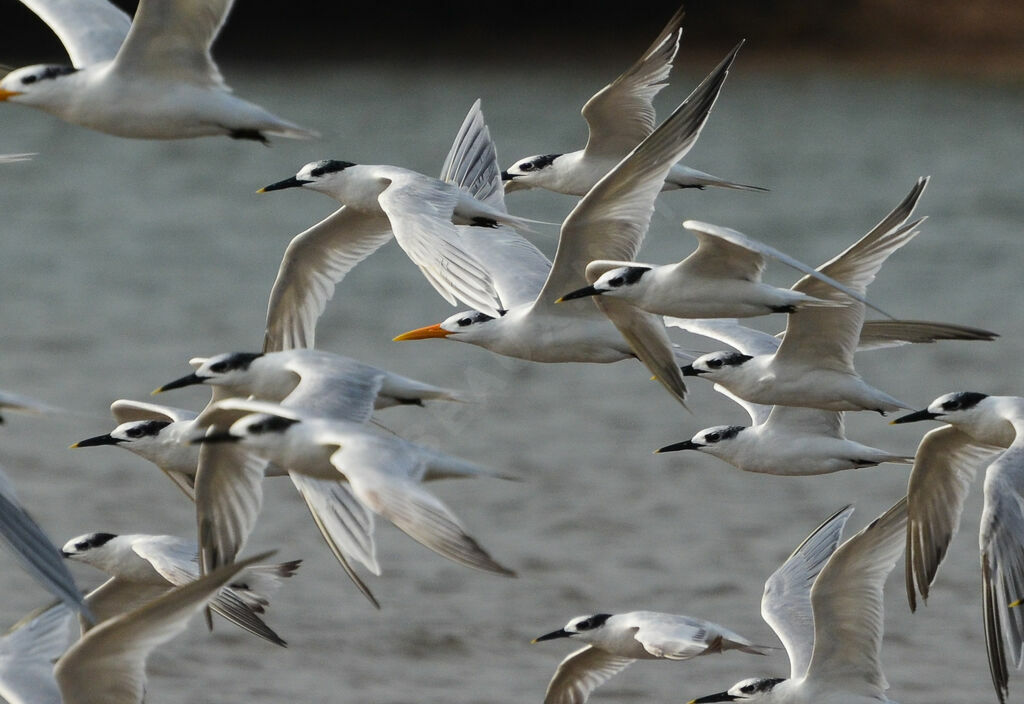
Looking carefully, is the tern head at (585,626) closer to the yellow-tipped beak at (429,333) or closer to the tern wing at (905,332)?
the yellow-tipped beak at (429,333)

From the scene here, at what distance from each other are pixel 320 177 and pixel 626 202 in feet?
4.40

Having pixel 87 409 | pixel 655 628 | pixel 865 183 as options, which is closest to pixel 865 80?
pixel 865 183

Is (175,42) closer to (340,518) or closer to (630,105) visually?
(340,518)

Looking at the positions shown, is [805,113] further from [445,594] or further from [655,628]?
[655,628]

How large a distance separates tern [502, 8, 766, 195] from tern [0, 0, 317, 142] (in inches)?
73.3

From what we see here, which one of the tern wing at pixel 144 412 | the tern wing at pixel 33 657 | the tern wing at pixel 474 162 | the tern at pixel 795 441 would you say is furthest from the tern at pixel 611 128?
the tern wing at pixel 33 657

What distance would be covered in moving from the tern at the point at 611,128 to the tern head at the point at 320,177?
89 centimetres

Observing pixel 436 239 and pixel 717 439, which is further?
pixel 717 439

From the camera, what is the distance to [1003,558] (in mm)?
6770

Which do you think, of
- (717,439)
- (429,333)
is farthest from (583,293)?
(717,439)

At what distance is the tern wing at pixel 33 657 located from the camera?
7.53 metres

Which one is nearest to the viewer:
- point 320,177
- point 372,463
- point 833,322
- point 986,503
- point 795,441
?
point 372,463

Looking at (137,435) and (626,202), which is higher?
(626,202)

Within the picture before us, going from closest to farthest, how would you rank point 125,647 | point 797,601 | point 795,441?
point 125,647
point 795,441
point 797,601
